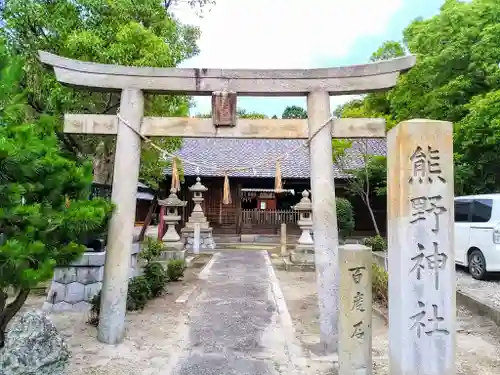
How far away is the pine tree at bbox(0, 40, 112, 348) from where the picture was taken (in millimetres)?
3805

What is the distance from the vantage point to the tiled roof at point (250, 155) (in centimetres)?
2112

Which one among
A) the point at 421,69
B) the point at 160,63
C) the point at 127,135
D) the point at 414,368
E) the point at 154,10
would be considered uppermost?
the point at 421,69

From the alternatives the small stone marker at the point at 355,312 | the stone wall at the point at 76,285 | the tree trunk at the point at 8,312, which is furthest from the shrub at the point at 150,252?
the small stone marker at the point at 355,312

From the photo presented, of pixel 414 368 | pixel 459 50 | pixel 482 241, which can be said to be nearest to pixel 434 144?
pixel 414 368

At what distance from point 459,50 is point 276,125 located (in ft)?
38.1

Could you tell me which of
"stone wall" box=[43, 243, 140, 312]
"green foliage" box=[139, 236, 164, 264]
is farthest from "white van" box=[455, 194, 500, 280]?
"stone wall" box=[43, 243, 140, 312]

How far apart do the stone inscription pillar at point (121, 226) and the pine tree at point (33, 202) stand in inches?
24.8

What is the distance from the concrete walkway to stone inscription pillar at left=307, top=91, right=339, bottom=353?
640mm

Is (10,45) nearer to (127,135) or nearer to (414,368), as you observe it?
(127,135)

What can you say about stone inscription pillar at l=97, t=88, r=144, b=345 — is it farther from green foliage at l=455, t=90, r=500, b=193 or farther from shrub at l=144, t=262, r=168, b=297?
green foliage at l=455, t=90, r=500, b=193

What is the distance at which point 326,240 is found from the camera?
533 cm

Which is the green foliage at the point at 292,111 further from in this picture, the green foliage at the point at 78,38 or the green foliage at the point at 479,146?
the green foliage at the point at 78,38

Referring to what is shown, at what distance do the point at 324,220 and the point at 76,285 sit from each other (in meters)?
4.76

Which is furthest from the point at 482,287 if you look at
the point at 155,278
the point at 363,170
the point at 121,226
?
the point at 363,170
